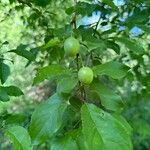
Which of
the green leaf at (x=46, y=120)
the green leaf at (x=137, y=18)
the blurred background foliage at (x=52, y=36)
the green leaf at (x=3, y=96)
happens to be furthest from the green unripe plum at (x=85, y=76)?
the green leaf at (x=137, y=18)

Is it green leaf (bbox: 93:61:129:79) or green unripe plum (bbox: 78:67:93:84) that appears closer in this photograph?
green unripe plum (bbox: 78:67:93:84)

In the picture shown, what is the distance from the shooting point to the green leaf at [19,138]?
1017 millimetres

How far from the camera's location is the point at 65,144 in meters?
1.01

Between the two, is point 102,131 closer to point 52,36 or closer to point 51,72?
point 51,72

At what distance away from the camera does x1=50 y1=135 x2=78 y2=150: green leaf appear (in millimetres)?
1010

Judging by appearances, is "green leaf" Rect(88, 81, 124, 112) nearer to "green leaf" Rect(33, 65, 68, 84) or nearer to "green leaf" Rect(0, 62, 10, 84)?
"green leaf" Rect(33, 65, 68, 84)

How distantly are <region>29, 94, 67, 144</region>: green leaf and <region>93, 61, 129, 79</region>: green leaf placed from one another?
0.10 meters

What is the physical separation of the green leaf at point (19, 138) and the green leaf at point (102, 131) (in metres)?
0.16

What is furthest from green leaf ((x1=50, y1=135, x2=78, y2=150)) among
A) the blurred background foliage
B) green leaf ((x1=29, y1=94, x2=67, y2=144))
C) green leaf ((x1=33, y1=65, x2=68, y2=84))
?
the blurred background foliage

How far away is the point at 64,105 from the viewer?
104cm

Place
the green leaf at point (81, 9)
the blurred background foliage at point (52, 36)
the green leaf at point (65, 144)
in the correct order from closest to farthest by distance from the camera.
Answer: the green leaf at point (65, 144) → the green leaf at point (81, 9) → the blurred background foliage at point (52, 36)

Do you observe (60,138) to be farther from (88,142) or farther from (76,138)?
(88,142)

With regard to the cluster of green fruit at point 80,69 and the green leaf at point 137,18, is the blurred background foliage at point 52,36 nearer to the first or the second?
the green leaf at point 137,18

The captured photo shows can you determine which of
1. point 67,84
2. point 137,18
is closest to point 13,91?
point 137,18
